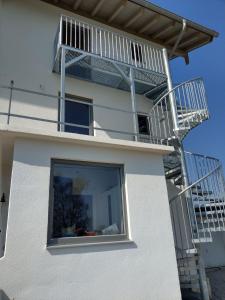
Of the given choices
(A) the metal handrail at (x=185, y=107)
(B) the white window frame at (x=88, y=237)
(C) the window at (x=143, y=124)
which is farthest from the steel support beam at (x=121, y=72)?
(B) the white window frame at (x=88, y=237)

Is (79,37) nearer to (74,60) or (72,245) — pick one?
(74,60)

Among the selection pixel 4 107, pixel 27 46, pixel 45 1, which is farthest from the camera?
pixel 45 1

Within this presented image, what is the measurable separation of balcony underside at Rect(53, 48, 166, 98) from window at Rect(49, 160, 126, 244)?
3050 mm

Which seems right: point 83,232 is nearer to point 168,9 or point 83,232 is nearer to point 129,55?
point 129,55

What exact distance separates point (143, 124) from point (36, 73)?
3236mm

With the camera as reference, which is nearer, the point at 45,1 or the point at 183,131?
the point at 183,131

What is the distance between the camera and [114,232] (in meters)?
4.07

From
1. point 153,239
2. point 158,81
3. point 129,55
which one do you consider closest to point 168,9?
point 129,55

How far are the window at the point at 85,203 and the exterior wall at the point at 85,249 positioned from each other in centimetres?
14

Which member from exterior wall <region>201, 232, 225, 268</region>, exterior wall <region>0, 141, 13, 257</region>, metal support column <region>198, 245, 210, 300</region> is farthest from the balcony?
exterior wall <region>201, 232, 225, 268</region>

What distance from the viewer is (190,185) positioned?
5445mm

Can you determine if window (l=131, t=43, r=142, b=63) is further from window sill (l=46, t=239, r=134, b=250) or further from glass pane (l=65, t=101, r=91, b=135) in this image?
window sill (l=46, t=239, r=134, b=250)

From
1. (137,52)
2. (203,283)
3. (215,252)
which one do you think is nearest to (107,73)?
(137,52)

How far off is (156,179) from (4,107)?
11.8ft
